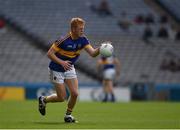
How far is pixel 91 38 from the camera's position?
37.4m

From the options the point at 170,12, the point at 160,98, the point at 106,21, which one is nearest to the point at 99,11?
the point at 106,21

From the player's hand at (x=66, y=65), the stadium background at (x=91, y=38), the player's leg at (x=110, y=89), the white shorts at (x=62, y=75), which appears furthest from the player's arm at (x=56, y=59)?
the stadium background at (x=91, y=38)

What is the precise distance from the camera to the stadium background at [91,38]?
116 ft

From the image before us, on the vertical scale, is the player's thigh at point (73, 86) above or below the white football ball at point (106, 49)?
below

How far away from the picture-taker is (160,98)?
105 ft

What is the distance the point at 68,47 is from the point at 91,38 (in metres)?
22.9

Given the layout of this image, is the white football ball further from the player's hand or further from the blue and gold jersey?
the player's hand

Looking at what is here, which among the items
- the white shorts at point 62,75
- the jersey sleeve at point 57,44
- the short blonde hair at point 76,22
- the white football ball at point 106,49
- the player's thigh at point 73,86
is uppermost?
the short blonde hair at point 76,22

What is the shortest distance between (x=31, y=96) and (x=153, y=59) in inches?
315

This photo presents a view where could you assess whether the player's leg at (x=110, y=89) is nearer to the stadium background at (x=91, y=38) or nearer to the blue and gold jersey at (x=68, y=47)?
the stadium background at (x=91, y=38)

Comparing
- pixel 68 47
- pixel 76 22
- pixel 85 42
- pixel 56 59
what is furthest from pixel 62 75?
pixel 76 22

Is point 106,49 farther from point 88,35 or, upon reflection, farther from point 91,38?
point 88,35

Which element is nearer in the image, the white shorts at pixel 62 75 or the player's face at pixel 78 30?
the player's face at pixel 78 30

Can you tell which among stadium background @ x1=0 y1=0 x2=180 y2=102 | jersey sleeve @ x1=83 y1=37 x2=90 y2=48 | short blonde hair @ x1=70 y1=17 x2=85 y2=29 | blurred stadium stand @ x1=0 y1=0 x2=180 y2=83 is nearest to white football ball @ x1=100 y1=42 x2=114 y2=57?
jersey sleeve @ x1=83 y1=37 x2=90 y2=48
